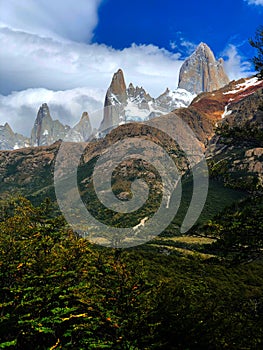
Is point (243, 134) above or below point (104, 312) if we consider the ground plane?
above

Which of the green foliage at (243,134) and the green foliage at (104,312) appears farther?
the green foliage at (243,134)

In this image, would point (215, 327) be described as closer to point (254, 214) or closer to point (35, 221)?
point (254, 214)

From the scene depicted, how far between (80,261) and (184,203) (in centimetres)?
17821

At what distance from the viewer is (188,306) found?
575 inches

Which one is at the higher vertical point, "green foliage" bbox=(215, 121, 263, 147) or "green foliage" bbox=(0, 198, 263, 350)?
"green foliage" bbox=(215, 121, 263, 147)

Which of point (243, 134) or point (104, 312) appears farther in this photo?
point (243, 134)

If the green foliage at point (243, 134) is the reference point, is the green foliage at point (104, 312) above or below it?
below

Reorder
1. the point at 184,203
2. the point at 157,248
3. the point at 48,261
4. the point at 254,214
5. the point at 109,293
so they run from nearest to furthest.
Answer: the point at 109,293, the point at 254,214, the point at 48,261, the point at 157,248, the point at 184,203

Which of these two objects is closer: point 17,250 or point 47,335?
point 47,335

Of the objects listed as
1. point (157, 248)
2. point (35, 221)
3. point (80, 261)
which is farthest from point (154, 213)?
point (80, 261)

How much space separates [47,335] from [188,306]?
259 inches

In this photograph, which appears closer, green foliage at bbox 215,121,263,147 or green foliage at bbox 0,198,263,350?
green foliage at bbox 0,198,263,350

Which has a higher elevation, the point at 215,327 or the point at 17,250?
the point at 17,250

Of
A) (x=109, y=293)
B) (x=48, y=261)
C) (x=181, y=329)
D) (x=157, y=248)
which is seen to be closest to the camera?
(x=181, y=329)
